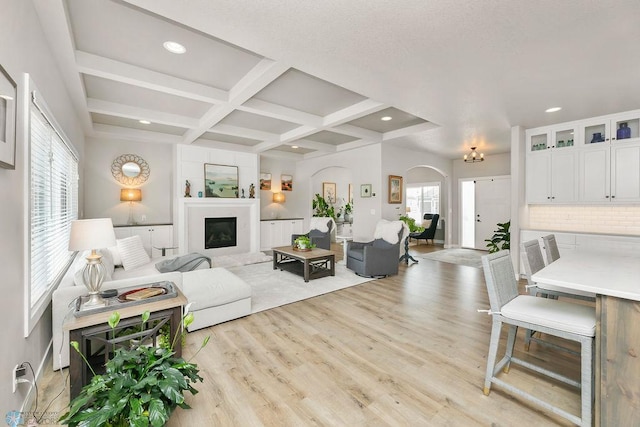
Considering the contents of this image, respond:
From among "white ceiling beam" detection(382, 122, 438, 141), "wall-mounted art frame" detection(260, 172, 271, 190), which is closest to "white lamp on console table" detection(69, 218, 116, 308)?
"white ceiling beam" detection(382, 122, 438, 141)

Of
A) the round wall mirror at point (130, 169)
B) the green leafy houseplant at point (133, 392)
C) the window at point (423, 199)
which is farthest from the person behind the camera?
the window at point (423, 199)

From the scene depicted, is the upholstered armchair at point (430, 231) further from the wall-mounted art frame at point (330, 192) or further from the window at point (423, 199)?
the wall-mounted art frame at point (330, 192)

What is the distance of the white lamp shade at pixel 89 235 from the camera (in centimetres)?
192

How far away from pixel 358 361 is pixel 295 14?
2.73m

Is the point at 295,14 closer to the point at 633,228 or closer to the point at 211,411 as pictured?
the point at 211,411

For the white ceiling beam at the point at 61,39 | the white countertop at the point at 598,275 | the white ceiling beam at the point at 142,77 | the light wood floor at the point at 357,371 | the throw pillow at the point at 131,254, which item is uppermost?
the white ceiling beam at the point at 142,77

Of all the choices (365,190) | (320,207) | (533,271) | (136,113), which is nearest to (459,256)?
(365,190)

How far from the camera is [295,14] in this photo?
201 centimetres

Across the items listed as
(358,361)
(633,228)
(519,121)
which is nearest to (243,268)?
(358,361)

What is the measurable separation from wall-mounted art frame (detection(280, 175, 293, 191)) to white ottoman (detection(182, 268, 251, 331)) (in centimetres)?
537

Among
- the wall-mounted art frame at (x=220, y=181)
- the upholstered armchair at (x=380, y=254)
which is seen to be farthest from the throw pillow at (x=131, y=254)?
the upholstered armchair at (x=380, y=254)

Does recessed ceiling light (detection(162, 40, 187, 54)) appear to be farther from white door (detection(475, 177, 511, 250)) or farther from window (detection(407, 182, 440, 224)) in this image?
window (detection(407, 182, 440, 224))

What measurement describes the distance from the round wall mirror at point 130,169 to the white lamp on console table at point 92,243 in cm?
474

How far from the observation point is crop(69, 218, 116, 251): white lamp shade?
192 centimetres
